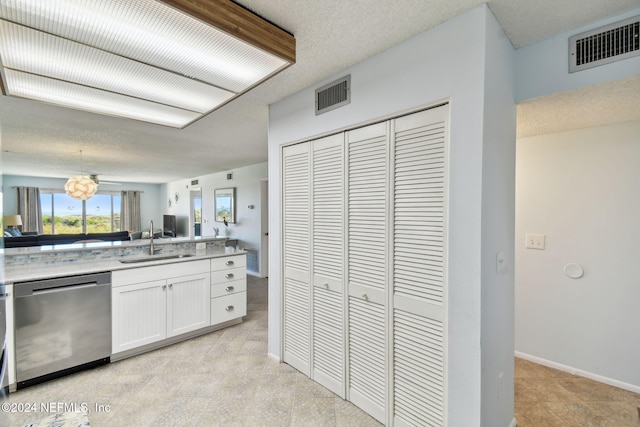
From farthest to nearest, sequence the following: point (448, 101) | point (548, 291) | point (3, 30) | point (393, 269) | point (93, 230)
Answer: point (93, 230)
point (548, 291)
point (393, 269)
point (448, 101)
point (3, 30)

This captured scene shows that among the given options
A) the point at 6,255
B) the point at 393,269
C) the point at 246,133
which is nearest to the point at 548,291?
the point at 393,269

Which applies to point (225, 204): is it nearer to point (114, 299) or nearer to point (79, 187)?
point (79, 187)

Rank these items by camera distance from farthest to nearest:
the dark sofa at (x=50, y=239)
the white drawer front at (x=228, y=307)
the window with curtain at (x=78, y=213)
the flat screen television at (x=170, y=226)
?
the flat screen television at (x=170, y=226) < the window with curtain at (x=78, y=213) < the dark sofa at (x=50, y=239) < the white drawer front at (x=228, y=307)

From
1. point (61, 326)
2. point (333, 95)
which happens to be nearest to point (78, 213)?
point (61, 326)

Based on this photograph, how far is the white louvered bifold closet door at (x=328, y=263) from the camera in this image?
2051 mm

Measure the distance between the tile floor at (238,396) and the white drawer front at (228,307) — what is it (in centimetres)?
59

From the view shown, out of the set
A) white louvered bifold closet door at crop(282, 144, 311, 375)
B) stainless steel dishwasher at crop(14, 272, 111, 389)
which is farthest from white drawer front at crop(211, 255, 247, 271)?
white louvered bifold closet door at crop(282, 144, 311, 375)

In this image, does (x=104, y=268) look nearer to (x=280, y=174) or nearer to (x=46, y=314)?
(x=46, y=314)

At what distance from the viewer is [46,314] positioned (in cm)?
221

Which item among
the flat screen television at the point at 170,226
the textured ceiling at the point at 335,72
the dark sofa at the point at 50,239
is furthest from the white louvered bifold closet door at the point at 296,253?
the flat screen television at the point at 170,226

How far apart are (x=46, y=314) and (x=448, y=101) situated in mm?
3227

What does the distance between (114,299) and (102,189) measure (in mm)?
8754

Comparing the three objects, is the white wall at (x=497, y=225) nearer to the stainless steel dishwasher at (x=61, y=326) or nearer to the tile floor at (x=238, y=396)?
the tile floor at (x=238, y=396)

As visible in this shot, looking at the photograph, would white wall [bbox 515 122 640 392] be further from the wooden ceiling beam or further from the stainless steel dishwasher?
the stainless steel dishwasher
